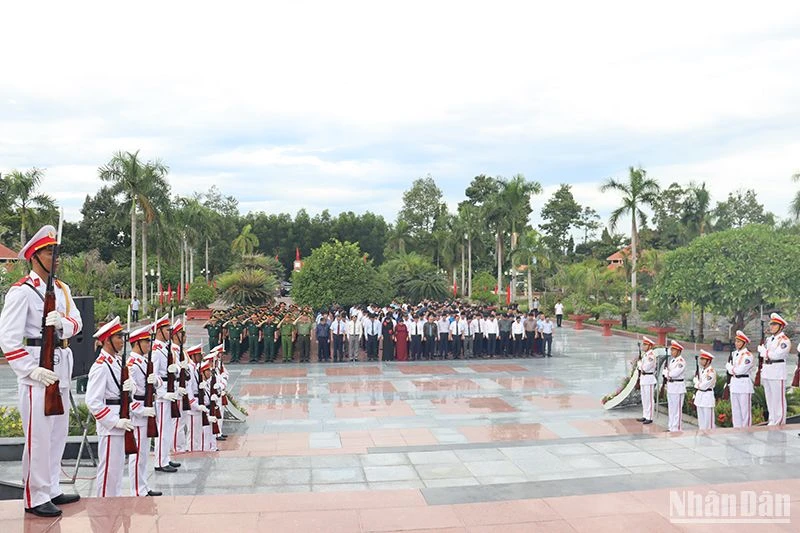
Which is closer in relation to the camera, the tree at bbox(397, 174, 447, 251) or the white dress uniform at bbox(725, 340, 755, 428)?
the white dress uniform at bbox(725, 340, 755, 428)

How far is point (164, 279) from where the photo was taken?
166 feet

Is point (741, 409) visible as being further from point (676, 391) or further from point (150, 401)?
point (150, 401)

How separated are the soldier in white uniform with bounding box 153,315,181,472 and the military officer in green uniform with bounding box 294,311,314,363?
39.2ft

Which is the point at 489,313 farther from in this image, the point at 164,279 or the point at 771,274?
the point at 164,279

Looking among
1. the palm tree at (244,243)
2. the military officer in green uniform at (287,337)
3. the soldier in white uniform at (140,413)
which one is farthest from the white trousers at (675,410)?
the palm tree at (244,243)

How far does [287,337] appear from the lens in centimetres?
1964

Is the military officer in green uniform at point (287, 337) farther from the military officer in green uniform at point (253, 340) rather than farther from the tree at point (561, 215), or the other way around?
the tree at point (561, 215)

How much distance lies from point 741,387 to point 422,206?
55243 mm

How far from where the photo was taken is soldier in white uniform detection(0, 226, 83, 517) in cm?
449

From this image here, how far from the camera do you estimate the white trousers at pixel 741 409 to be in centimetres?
1028

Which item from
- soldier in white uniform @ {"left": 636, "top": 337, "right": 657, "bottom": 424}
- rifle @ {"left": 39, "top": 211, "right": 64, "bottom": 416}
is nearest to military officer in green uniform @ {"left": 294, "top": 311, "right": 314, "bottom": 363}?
soldier in white uniform @ {"left": 636, "top": 337, "right": 657, "bottom": 424}

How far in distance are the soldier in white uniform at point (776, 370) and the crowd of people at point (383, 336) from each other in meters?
10.6

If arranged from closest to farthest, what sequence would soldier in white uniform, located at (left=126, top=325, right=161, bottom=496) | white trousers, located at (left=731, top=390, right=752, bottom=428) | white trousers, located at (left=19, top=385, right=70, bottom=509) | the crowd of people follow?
white trousers, located at (left=19, top=385, right=70, bottom=509), soldier in white uniform, located at (left=126, top=325, right=161, bottom=496), white trousers, located at (left=731, top=390, right=752, bottom=428), the crowd of people

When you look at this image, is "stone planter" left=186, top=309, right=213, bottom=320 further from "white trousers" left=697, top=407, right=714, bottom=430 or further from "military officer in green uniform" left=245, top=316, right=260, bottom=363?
"white trousers" left=697, top=407, right=714, bottom=430
